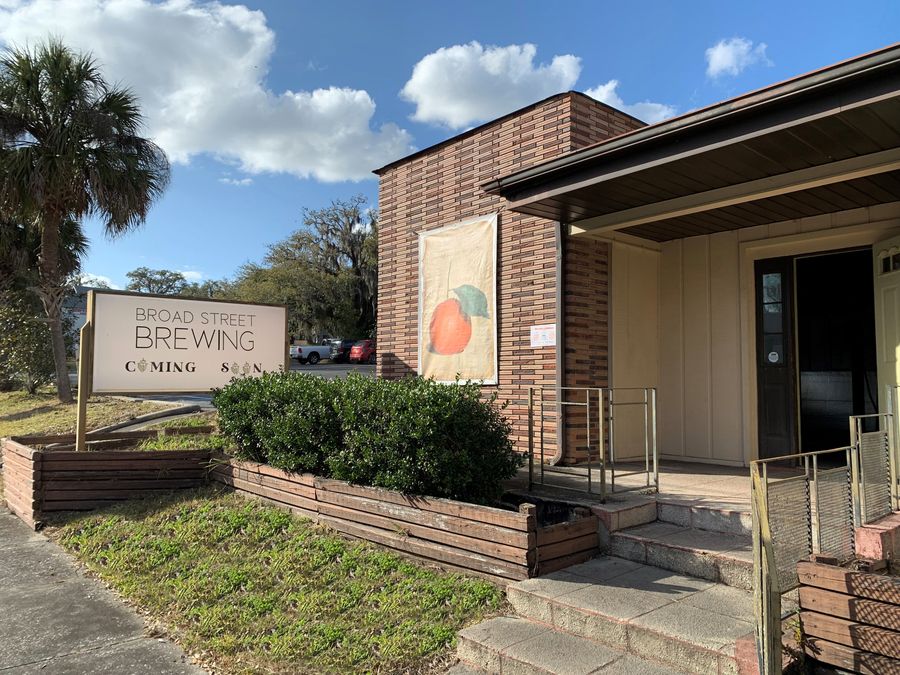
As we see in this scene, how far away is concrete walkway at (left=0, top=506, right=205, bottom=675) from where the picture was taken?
11.8ft

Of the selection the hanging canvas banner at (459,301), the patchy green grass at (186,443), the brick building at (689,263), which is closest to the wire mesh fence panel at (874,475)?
the brick building at (689,263)

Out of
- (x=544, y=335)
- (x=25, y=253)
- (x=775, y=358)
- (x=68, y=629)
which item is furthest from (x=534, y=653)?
(x=25, y=253)

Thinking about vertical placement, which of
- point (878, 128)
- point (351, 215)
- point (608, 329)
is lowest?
point (608, 329)

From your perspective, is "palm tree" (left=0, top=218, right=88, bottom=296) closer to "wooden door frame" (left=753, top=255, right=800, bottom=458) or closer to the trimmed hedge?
the trimmed hedge

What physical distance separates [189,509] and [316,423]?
1.69 metres

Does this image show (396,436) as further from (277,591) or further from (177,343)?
(177,343)

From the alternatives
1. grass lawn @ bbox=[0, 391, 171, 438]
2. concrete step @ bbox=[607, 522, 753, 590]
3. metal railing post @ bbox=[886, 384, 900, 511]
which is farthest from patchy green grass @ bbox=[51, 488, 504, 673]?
grass lawn @ bbox=[0, 391, 171, 438]

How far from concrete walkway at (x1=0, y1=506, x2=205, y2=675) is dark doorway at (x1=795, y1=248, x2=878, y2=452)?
7.44 metres

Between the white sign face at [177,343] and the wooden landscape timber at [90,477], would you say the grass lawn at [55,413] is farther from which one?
the white sign face at [177,343]

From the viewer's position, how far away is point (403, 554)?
4695 millimetres

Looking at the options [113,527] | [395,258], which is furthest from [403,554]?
[395,258]

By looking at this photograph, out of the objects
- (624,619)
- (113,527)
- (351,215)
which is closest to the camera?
(624,619)

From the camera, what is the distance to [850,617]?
9.29ft

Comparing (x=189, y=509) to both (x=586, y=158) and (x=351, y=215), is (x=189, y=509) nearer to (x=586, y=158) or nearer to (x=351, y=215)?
(x=586, y=158)
